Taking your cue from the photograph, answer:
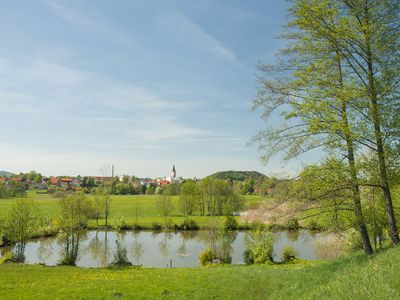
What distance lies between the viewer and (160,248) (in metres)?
46.6

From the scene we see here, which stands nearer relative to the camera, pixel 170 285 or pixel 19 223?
pixel 170 285

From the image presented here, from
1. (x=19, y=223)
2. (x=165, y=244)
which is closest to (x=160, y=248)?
(x=165, y=244)

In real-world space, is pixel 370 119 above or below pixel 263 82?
below

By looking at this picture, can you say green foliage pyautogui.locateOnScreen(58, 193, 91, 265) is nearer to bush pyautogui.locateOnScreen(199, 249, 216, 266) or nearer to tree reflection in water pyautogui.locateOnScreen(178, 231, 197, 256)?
bush pyautogui.locateOnScreen(199, 249, 216, 266)

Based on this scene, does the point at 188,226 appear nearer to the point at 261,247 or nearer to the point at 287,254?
the point at 287,254

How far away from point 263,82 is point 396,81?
467 centimetres

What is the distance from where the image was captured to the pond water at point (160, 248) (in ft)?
120

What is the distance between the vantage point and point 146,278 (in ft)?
62.4

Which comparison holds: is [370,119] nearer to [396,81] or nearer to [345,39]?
[396,81]

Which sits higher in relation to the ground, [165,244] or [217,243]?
[217,243]

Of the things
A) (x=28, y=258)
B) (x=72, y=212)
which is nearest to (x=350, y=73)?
(x=72, y=212)

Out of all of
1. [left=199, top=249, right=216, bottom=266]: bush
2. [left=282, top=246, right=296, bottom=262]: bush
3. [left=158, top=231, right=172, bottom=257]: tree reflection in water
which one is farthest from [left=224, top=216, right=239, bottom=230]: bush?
[left=199, top=249, right=216, bottom=266]: bush

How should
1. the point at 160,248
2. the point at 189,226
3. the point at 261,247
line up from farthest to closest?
1. the point at 189,226
2. the point at 160,248
3. the point at 261,247

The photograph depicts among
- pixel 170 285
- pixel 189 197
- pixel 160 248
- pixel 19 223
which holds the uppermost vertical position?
pixel 189 197
